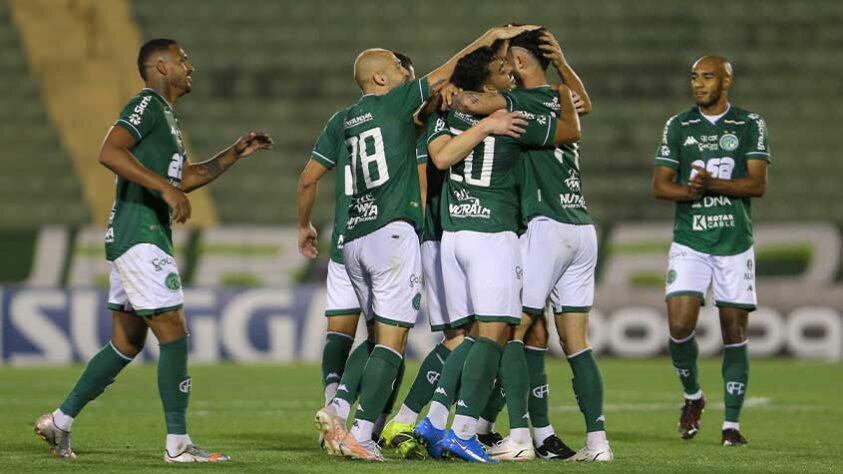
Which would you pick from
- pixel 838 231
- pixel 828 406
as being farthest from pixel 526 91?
pixel 838 231

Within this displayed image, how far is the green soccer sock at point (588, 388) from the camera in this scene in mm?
7198

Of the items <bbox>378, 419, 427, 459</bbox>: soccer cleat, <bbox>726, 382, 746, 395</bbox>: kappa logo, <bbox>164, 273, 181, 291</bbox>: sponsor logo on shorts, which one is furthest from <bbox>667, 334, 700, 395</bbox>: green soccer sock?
<bbox>164, 273, 181, 291</bbox>: sponsor logo on shorts

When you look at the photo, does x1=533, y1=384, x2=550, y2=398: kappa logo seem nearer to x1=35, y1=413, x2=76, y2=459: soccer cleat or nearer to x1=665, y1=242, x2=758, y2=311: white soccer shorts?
x1=665, y1=242, x2=758, y2=311: white soccer shorts

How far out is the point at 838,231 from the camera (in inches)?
634

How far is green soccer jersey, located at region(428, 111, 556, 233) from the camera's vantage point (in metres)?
7.02

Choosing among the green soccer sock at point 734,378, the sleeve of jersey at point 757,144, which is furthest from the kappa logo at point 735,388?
the sleeve of jersey at point 757,144

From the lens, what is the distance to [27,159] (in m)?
19.9

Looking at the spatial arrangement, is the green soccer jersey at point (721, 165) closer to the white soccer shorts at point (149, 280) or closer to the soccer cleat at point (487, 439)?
the soccer cleat at point (487, 439)

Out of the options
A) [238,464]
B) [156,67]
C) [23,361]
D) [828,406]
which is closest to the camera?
[238,464]

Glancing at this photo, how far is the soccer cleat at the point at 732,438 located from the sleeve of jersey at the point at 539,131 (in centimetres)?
215

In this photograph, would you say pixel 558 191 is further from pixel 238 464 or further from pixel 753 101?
pixel 753 101

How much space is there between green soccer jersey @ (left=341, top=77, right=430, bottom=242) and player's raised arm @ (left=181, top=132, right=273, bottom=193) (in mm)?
509

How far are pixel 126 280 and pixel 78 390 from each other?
690mm

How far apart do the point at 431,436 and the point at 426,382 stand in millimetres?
685
